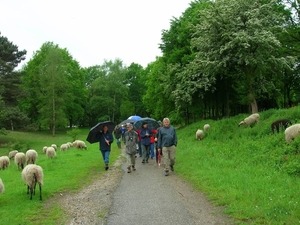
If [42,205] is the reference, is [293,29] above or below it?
above

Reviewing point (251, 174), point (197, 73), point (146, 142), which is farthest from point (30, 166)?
point (197, 73)

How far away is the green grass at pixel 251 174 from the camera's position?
22.3ft

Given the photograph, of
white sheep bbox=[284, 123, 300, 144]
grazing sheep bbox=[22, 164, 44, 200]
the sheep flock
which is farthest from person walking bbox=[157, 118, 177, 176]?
grazing sheep bbox=[22, 164, 44, 200]

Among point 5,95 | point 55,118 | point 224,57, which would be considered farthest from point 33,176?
point 55,118

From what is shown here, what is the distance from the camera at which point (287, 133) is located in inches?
512

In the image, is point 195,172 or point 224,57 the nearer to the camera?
point 195,172

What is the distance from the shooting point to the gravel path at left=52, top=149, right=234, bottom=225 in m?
6.92

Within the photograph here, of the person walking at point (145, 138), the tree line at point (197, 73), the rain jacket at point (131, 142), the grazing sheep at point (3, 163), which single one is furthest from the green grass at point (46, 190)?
the tree line at point (197, 73)

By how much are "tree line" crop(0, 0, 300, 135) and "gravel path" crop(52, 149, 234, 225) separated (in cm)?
1306

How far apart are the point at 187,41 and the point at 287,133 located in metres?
22.6

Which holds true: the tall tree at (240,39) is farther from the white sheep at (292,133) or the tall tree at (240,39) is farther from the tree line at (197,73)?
the white sheep at (292,133)

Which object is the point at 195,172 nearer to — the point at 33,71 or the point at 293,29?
the point at 293,29

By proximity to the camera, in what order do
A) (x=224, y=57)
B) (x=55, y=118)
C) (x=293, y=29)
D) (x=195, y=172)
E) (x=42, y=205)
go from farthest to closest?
1. (x=55, y=118)
2. (x=293, y=29)
3. (x=224, y=57)
4. (x=195, y=172)
5. (x=42, y=205)

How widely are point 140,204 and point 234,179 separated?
3.25m
